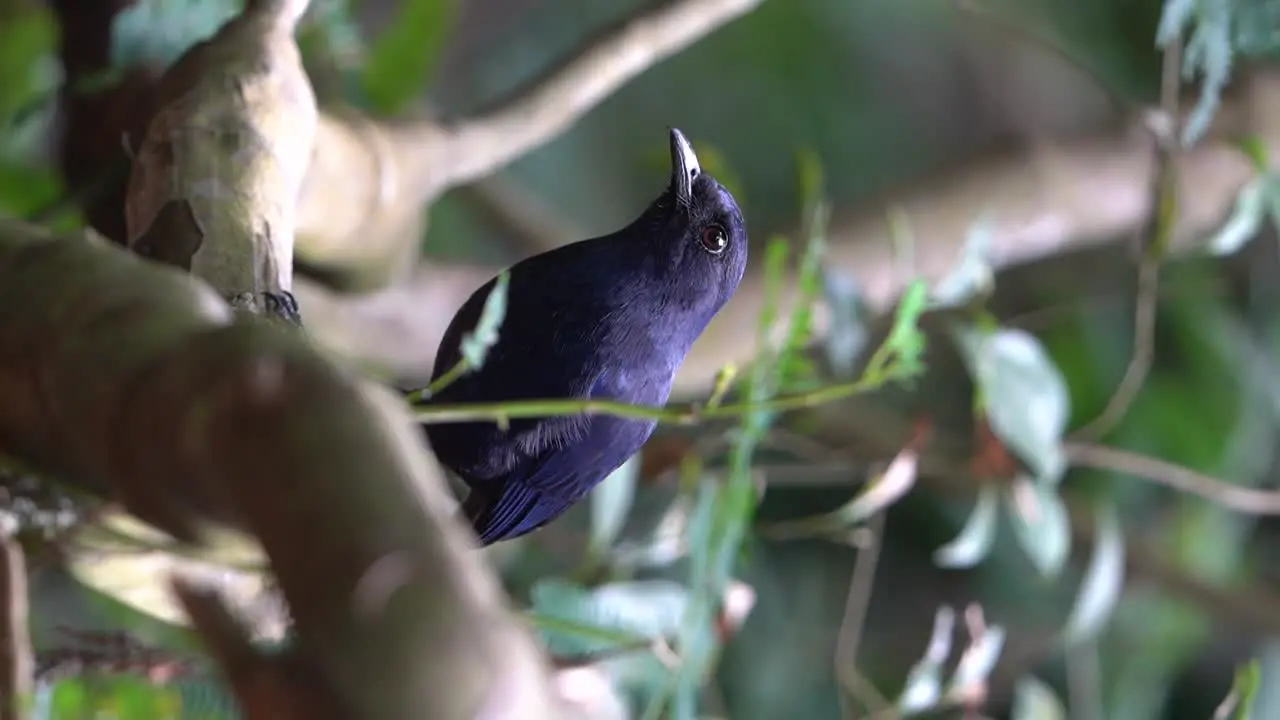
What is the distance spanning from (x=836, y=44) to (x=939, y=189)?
1676mm

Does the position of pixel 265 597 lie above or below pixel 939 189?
above

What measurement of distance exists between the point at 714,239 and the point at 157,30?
1.90 feet

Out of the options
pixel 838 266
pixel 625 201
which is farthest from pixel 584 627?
pixel 625 201

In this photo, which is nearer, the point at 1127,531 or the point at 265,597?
the point at 265,597

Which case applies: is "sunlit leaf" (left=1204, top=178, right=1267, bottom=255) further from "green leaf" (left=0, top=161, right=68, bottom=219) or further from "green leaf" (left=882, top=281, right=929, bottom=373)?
"green leaf" (left=0, top=161, right=68, bottom=219)

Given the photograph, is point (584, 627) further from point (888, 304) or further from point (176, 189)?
point (888, 304)

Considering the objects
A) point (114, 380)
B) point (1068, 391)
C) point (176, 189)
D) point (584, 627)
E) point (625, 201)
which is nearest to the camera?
point (114, 380)

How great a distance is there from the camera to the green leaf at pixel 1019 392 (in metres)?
1.42

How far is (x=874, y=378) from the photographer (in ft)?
3.04

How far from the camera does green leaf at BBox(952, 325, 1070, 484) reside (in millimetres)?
1421

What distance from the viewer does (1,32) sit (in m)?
1.88

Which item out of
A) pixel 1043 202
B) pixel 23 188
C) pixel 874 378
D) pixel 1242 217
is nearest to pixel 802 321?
pixel 874 378

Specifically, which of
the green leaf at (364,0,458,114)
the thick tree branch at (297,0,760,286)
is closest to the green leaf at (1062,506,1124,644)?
the thick tree branch at (297,0,760,286)

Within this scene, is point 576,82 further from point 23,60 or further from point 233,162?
point 23,60
